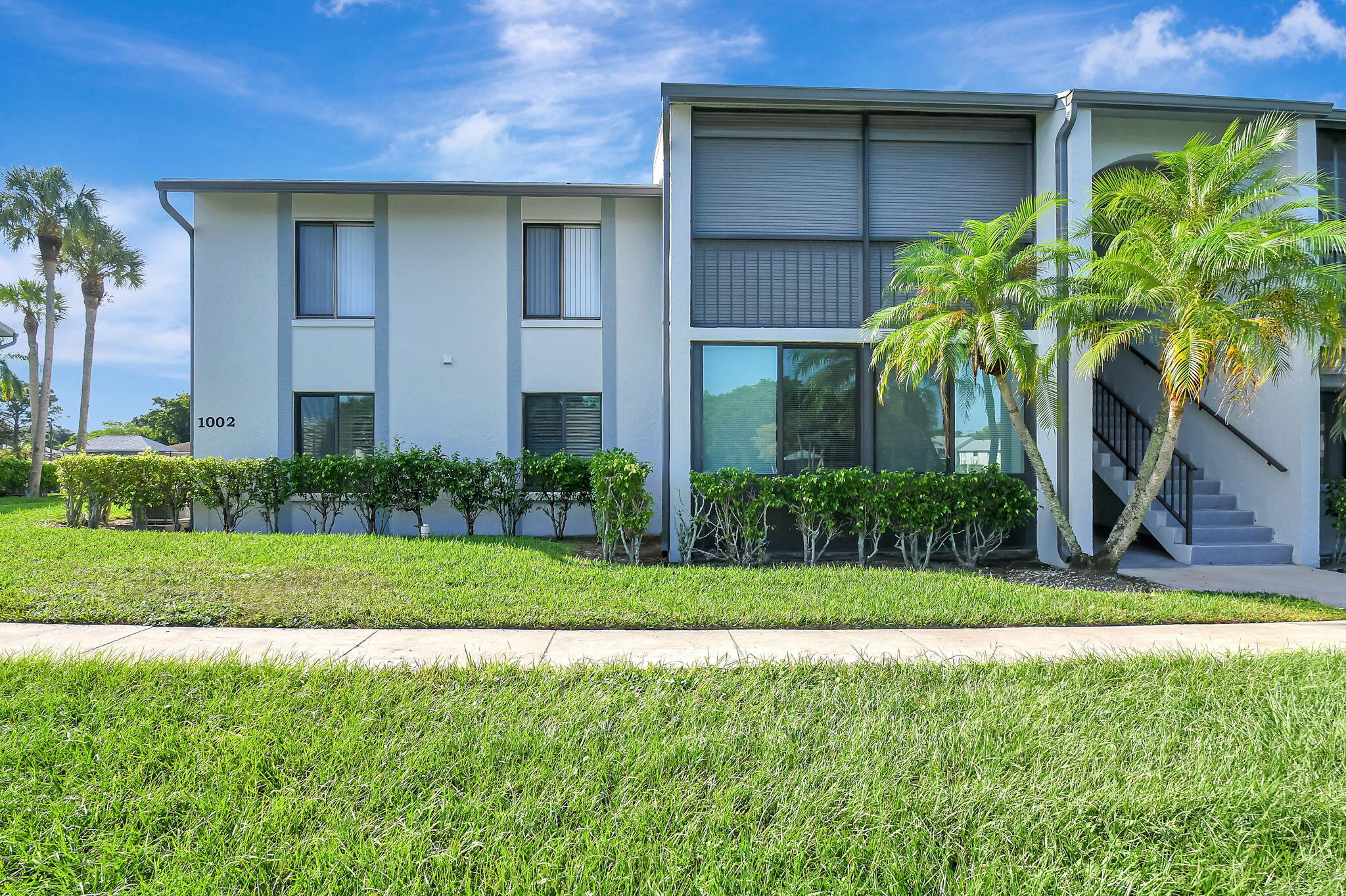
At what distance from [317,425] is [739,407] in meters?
7.03

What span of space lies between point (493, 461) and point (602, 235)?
163 inches

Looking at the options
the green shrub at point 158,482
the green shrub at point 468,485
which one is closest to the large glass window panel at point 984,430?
the green shrub at point 468,485

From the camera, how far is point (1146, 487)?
754 centimetres

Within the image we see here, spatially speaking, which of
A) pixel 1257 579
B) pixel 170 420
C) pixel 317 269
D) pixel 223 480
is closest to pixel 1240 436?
pixel 1257 579

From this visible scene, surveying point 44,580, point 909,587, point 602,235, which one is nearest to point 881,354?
point 909,587

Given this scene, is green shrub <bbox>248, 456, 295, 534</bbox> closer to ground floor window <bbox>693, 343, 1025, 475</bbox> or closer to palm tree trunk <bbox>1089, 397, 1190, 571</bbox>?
ground floor window <bbox>693, 343, 1025, 475</bbox>

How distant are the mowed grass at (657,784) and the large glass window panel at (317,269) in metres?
8.22

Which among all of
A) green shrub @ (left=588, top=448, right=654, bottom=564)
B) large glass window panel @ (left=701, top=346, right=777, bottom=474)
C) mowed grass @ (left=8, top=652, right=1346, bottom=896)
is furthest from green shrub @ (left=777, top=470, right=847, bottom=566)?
mowed grass @ (left=8, top=652, right=1346, bottom=896)

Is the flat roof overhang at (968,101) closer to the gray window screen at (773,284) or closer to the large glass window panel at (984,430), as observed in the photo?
the gray window screen at (773,284)

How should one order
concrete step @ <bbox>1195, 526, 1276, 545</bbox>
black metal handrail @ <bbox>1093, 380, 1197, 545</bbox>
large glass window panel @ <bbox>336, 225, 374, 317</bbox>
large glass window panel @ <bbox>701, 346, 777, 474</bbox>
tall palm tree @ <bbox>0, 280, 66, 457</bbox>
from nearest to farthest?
large glass window panel @ <bbox>701, 346, 777, 474</bbox> < concrete step @ <bbox>1195, 526, 1276, 545</bbox> < black metal handrail @ <bbox>1093, 380, 1197, 545</bbox> < large glass window panel @ <bbox>336, 225, 374, 317</bbox> < tall palm tree @ <bbox>0, 280, 66, 457</bbox>

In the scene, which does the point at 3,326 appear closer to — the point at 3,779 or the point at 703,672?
the point at 3,779

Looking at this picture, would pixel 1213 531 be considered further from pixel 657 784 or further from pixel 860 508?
pixel 657 784

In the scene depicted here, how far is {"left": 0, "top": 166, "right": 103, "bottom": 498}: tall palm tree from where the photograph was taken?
62.4 feet

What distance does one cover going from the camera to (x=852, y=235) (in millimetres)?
8961
